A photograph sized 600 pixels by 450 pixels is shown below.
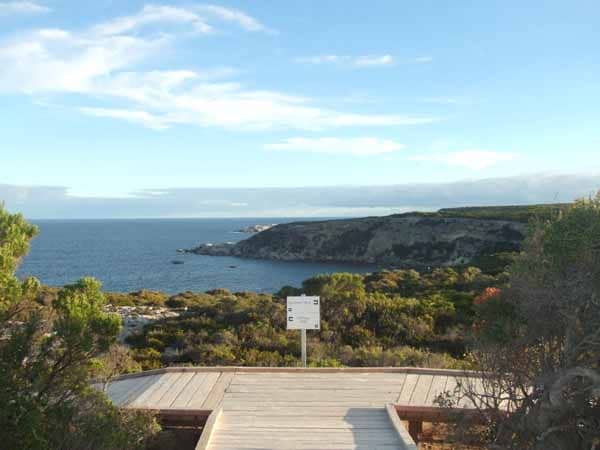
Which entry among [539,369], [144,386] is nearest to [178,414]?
[144,386]

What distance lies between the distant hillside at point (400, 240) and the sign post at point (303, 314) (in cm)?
4887

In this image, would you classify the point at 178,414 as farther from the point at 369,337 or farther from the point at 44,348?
the point at 369,337

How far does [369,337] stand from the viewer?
14336mm

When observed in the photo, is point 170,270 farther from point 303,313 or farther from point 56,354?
point 56,354

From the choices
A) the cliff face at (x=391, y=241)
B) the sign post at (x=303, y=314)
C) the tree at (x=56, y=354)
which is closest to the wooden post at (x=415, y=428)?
the sign post at (x=303, y=314)

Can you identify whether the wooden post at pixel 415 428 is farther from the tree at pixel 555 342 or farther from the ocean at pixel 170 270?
the ocean at pixel 170 270

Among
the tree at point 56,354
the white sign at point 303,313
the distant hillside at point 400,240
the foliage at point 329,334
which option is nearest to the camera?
the tree at point 56,354

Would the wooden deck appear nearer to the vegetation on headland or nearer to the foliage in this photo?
the vegetation on headland

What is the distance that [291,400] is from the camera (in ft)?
27.2

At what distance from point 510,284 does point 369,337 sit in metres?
8.17

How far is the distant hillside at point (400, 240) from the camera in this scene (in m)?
65.0

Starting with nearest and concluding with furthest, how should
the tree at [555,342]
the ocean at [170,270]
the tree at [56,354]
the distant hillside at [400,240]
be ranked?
the tree at [555,342] < the tree at [56,354] < the ocean at [170,270] < the distant hillside at [400,240]

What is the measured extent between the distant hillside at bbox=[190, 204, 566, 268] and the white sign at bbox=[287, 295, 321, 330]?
4887 centimetres

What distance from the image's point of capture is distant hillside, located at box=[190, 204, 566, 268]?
65000 mm
